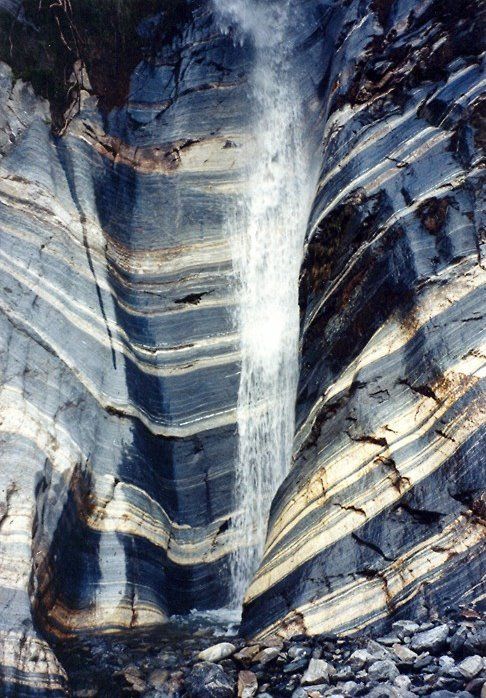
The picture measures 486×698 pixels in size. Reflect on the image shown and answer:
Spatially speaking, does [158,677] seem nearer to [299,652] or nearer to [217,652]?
[217,652]

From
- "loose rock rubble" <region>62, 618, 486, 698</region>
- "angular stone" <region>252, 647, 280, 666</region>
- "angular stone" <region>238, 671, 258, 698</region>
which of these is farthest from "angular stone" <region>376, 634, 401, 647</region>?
"angular stone" <region>238, 671, 258, 698</region>

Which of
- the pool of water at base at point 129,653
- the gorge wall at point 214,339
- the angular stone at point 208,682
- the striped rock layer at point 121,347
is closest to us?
the angular stone at point 208,682

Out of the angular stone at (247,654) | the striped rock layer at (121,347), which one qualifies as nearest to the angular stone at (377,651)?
the angular stone at (247,654)

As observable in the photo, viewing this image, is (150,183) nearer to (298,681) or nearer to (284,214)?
(284,214)

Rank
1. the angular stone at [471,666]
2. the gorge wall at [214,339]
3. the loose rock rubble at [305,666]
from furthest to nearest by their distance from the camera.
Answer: the gorge wall at [214,339], the loose rock rubble at [305,666], the angular stone at [471,666]

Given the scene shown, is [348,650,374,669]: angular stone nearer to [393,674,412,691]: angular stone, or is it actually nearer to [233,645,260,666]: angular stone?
[393,674,412,691]: angular stone

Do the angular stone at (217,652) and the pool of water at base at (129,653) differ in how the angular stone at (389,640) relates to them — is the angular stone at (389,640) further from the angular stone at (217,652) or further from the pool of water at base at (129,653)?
the pool of water at base at (129,653)
